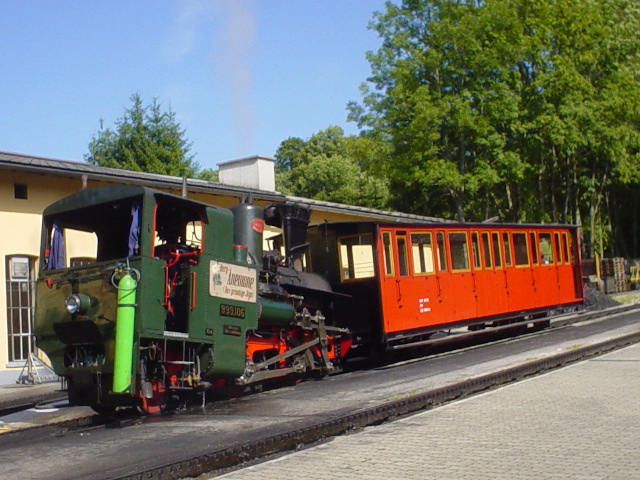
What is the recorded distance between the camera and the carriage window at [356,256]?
13.7m

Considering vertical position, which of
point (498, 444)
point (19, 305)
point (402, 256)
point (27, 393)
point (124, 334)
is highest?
point (402, 256)

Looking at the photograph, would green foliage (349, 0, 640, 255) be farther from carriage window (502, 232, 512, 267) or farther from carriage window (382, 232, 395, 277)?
carriage window (382, 232, 395, 277)

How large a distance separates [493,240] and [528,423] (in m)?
9.74

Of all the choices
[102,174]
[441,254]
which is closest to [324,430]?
[441,254]

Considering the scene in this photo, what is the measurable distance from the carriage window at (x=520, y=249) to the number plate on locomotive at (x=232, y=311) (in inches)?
372

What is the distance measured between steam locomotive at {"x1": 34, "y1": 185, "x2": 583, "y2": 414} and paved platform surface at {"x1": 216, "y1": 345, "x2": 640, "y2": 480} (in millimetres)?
2757

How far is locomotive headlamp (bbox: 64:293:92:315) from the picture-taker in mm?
8375

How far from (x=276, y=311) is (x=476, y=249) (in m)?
6.56

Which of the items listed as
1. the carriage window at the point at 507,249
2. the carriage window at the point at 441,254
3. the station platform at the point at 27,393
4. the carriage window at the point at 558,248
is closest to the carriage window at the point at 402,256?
the carriage window at the point at 441,254

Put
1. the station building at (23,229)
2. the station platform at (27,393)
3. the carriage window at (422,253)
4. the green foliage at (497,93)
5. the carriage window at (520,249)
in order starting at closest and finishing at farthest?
the station platform at (27,393) → the carriage window at (422,253) → the station building at (23,229) → the carriage window at (520,249) → the green foliage at (497,93)

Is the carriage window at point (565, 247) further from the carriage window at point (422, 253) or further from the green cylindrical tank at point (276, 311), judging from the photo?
the green cylindrical tank at point (276, 311)

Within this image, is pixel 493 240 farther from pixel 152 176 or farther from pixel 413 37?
pixel 413 37

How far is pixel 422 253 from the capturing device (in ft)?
48.2

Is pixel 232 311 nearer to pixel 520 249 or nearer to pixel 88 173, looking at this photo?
pixel 88 173
